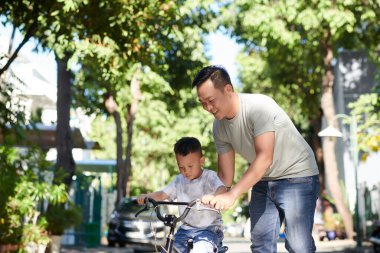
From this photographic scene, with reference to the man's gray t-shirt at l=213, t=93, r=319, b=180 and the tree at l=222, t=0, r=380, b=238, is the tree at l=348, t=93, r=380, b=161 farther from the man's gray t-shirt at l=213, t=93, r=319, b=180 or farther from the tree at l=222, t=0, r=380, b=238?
the man's gray t-shirt at l=213, t=93, r=319, b=180

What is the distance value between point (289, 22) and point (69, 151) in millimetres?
10751

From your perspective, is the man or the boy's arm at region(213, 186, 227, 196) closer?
the man

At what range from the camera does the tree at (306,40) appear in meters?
28.4

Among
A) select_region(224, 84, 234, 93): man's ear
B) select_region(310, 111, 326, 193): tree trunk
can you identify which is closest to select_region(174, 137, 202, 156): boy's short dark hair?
select_region(224, 84, 234, 93): man's ear

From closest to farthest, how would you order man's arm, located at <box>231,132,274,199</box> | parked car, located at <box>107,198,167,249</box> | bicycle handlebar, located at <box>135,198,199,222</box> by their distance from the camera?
bicycle handlebar, located at <box>135,198,199,222</box>, man's arm, located at <box>231,132,274,199</box>, parked car, located at <box>107,198,167,249</box>

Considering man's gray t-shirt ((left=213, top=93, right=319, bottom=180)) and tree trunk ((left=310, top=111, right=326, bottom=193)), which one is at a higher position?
tree trunk ((left=310, top=111, right=326, bottom=193))

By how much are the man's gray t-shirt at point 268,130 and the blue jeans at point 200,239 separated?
1.78 feet

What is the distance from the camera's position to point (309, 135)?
49656 millimetres

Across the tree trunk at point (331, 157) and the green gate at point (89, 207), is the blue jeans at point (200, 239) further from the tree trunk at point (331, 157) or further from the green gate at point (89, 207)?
the tree trunk at point (331, 157)

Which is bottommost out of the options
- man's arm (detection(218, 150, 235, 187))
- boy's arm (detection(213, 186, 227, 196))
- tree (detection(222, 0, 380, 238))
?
boy's arm (detection(213, 186, 227, 196))

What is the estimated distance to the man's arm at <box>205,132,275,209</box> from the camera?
216 inches

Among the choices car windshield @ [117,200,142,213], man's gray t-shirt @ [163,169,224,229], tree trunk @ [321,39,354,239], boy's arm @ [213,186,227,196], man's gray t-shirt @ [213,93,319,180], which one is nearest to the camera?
man's gray t-shirt @ [213,93,319,180]

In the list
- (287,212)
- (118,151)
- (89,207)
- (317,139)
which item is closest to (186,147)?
(287,212)

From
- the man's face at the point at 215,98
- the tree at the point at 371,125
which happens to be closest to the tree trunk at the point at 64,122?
the tree at the point at 371,125
